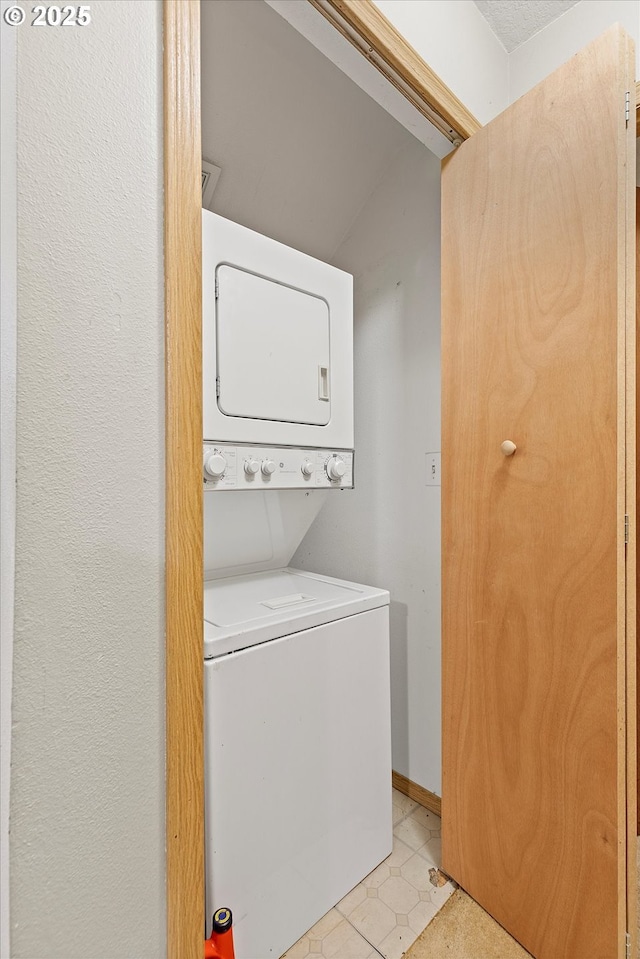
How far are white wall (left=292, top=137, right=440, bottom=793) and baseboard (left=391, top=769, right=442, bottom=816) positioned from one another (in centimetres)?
3

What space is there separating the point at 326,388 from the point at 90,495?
897 mm

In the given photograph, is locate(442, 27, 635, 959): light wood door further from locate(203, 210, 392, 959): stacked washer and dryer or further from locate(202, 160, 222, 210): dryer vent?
locate(202, 160, 222, 210): dryer vent

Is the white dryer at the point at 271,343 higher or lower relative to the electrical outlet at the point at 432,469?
higher

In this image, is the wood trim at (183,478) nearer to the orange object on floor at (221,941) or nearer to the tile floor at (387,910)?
the orange object on floor at (221,941)

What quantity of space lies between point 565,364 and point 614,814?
102 cm

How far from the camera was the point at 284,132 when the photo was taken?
1562 mm

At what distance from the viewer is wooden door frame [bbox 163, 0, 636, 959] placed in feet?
2.25

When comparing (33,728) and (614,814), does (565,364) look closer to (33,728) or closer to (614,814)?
(614,814)

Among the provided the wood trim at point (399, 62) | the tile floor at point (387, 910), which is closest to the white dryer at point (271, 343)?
the wood trim at point (399, 62)

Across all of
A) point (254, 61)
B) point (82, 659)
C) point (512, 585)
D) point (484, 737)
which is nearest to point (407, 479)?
point (512, 585)

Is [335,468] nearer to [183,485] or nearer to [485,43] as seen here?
A: [183,485]

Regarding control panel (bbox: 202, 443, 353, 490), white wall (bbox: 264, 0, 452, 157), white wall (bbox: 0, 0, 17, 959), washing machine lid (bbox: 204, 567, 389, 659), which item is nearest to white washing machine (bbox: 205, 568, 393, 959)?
washing machine lid (bbox: 204, 567, 389, 659)

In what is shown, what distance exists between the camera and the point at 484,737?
1232 millimetres

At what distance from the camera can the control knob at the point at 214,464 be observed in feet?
3.58
